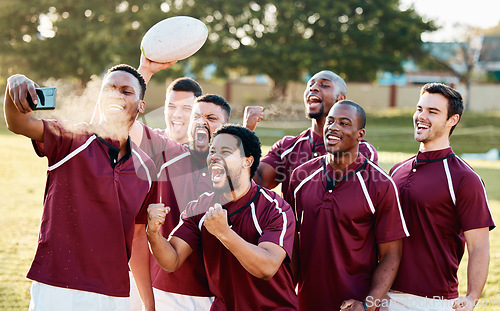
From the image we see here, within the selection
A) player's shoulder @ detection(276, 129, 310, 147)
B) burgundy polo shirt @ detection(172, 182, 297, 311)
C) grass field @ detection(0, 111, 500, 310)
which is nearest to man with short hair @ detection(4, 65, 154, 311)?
burgundy polo shirt @ detection(172, 182, 297, 311)

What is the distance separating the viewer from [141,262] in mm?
3574

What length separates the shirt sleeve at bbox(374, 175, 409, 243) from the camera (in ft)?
12.0

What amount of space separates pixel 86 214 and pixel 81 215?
0.03 m

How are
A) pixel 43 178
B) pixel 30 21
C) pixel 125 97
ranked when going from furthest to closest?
1. pixel 30 21
2. pixel 43 178
3. pixel 125 97

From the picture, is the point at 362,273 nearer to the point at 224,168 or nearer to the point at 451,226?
the point at 451,226

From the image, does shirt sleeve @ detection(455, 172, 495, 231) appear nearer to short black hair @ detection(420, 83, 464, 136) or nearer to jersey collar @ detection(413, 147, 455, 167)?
jersey collar @ detection(413, 147, 455, 167)

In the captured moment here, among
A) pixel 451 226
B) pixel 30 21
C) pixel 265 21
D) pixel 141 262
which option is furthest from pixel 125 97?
pixel 30 21

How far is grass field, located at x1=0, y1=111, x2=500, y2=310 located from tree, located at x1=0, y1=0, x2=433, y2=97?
5293mm

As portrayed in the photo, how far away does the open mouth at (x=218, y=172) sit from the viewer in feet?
11.2

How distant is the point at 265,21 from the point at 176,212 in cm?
3165

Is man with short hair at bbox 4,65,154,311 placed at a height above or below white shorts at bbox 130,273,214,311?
above

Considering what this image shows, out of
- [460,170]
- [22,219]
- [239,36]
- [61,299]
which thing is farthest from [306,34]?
[61,299]

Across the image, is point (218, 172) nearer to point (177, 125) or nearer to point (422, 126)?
point (177, 125)

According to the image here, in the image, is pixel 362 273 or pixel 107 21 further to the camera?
pixel 107 21
